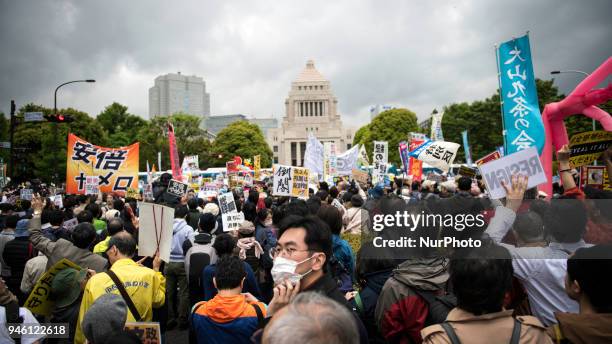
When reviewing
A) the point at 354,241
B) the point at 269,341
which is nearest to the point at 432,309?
the point at 269,341

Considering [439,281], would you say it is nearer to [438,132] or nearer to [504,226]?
[504,226]

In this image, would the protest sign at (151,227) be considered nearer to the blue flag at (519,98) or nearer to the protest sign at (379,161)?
the blue flag at (519,98)

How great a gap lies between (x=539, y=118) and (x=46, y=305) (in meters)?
6.41

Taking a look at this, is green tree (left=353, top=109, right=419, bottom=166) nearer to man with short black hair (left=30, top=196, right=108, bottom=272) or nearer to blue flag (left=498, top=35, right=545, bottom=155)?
blue flag (left=498, top=35, right=545, bottom=155)

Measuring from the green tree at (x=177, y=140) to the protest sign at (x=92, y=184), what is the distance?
4202cm

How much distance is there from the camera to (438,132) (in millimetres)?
19969

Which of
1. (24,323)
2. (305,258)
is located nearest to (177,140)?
(24,323)

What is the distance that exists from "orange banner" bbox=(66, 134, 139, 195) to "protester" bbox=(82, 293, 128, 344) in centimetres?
781

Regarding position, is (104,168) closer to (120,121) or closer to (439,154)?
(439,154)

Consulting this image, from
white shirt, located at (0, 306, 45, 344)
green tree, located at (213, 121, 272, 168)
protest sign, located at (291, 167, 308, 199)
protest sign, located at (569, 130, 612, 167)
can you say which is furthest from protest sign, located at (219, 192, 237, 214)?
green tree, located at (213, 121, 272, 168)

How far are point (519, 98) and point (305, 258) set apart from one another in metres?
4.93

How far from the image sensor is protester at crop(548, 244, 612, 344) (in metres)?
1.80

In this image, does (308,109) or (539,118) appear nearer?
(539,118)

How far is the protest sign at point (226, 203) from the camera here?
673 centimetres
